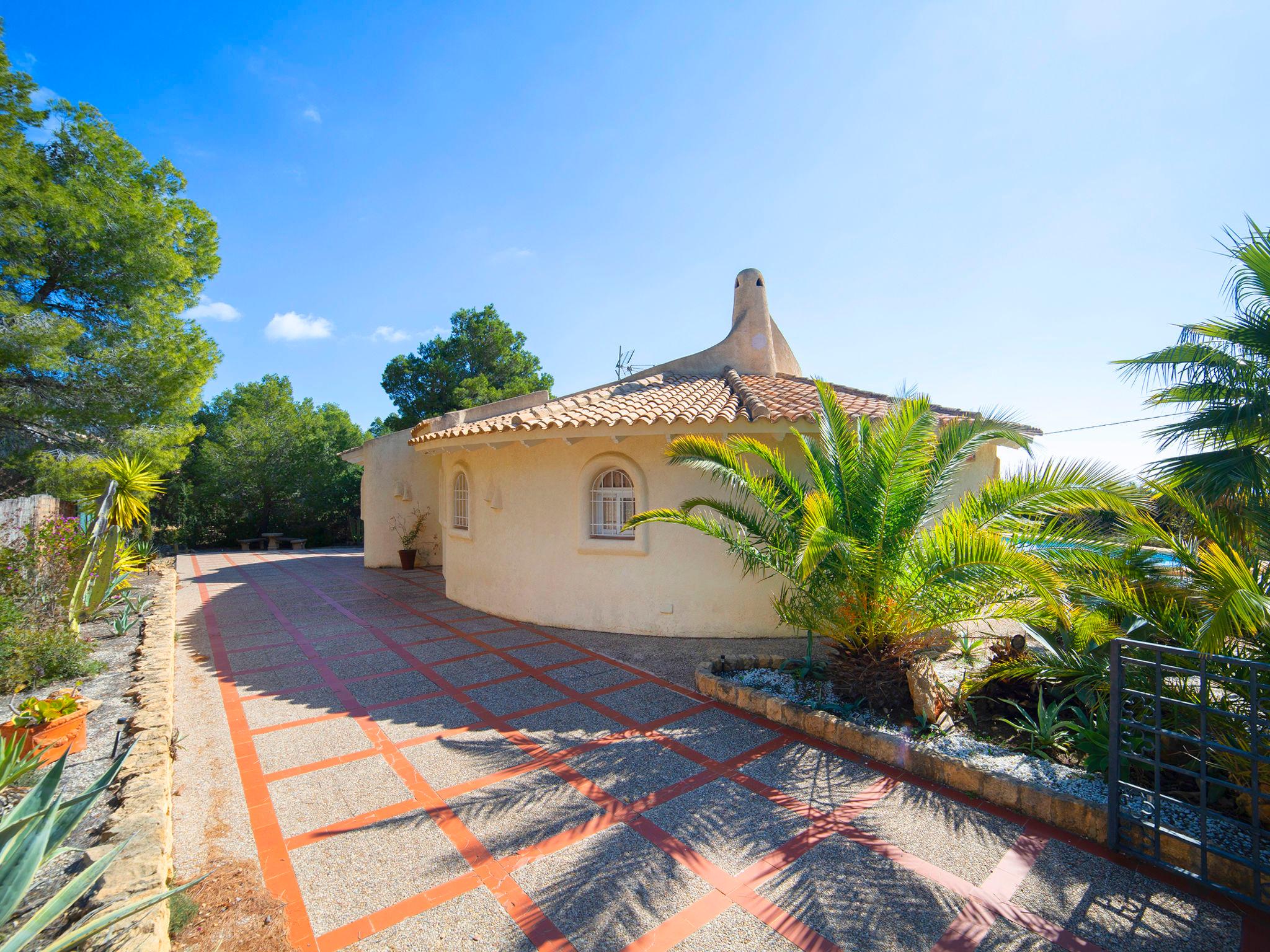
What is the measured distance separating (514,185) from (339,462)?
21.7 meters

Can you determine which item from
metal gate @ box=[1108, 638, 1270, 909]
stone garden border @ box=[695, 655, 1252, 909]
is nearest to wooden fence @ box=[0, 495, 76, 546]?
stone garden border @ box=[695, 655, 1252, 909]

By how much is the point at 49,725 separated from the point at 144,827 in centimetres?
203

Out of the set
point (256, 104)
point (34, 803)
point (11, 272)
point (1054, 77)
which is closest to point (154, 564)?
point (11, 272)

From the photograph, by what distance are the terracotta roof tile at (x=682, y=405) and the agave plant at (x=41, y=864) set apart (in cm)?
641

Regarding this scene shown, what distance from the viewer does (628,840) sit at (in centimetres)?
395

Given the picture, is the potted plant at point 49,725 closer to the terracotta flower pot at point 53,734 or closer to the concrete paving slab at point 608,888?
the terracotta flower pot at point 53,734

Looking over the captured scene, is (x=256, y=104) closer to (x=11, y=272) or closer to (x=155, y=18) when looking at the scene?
(x=155, y=18)

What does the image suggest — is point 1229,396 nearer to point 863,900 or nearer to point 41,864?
point 863,900

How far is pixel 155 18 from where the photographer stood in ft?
24.5

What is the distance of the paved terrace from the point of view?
10.3ft

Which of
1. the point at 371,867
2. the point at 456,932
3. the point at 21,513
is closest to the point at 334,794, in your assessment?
the point at 371,867

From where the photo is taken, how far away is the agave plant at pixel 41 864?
2109mm

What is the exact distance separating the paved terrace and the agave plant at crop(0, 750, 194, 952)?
1.19 meters

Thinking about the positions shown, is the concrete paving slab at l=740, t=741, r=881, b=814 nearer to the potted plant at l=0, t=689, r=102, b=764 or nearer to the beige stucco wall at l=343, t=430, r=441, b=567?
the potted plant at l=0, t=689, r=102, b=764
